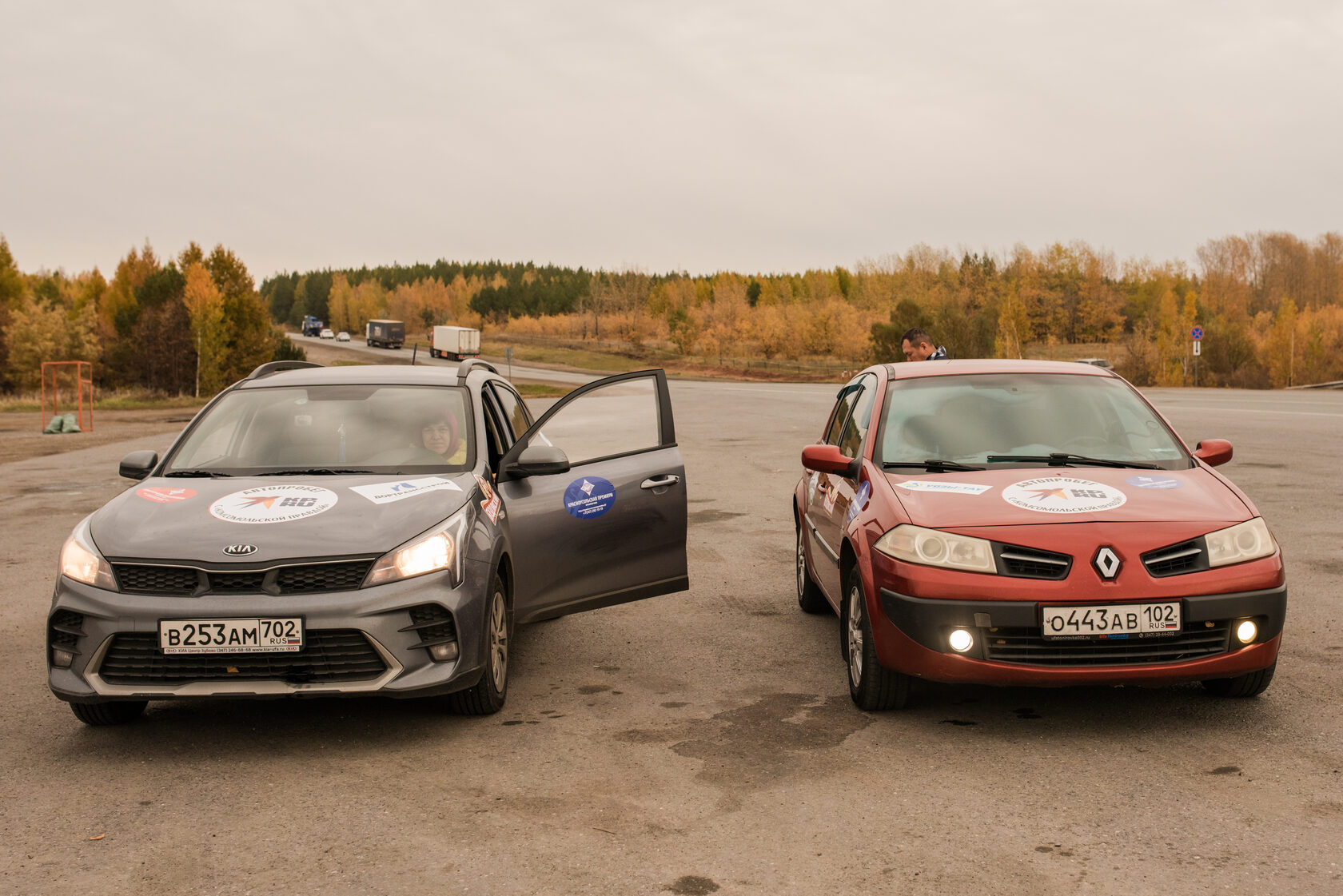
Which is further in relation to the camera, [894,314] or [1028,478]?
[894,314]

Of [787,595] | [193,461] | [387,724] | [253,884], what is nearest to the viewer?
[253,884]

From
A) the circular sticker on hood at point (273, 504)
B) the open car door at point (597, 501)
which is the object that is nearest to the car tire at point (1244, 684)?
the open car door at point (597, 501)

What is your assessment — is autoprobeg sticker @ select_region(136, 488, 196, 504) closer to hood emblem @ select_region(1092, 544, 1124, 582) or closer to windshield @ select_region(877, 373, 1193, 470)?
windshield @ select_region(877, 373, 1193, 470)

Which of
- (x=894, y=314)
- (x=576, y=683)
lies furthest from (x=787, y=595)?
(x=894, y=314)

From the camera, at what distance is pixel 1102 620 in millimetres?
4344

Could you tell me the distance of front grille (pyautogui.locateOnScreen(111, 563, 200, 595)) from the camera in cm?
436

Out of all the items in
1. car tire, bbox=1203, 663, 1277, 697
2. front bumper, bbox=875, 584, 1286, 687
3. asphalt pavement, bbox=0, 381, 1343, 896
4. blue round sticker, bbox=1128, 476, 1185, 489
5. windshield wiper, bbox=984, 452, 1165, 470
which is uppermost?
windshield wiper, bbox=984, 452, 1165, 470

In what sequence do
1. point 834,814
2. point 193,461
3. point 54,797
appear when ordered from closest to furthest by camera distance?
point 834,814 → point 54,797 → point 193,461

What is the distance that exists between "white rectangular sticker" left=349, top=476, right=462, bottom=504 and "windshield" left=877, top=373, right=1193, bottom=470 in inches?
83.2

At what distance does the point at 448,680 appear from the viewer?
4.50m

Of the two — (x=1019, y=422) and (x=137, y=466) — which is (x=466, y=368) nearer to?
(x=137, y=466)

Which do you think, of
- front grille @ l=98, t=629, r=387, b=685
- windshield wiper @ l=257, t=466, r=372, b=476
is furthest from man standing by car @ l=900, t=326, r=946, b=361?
front grille @ l=98, t=629, r=387, b=685

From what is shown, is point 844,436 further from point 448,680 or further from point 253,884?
point 253,884

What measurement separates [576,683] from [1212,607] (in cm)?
292
